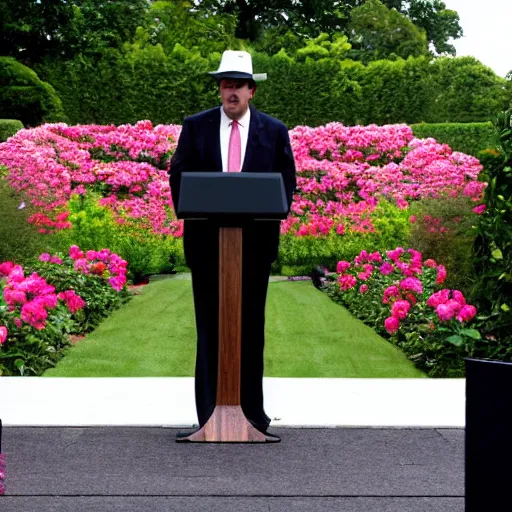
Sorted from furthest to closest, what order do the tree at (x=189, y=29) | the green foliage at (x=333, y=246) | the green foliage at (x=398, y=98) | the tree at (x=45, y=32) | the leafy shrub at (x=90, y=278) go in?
the tree at (x=189, y=29) → the tree at (x=45, y=32) → the green foliage at (x=398, y=98) → the green foliage at (x=333, y=246) → the leafy shrub at (x=90, y=278)

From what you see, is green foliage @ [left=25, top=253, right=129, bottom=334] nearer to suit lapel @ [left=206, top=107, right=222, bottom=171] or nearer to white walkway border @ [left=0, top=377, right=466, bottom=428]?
white walkway border @ [left=0, top=377, right=466, bottom=428]

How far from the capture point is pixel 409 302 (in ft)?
33.5

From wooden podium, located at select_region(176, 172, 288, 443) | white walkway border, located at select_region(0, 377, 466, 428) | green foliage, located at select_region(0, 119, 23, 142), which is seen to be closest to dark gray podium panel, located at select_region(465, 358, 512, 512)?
wooden podium, located at select_region(176, 172, 288, 443)

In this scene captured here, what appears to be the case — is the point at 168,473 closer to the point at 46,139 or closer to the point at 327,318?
the point at 327,318

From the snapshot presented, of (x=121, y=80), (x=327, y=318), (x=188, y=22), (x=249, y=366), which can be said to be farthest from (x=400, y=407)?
(x=188, y=22)

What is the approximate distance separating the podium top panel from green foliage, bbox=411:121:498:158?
1717 cm

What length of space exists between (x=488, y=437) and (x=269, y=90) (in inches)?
875

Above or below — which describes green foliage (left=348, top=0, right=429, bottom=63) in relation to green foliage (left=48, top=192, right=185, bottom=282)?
above

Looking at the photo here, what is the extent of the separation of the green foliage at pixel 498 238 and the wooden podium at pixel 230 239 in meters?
1.52

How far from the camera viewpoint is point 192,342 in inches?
399

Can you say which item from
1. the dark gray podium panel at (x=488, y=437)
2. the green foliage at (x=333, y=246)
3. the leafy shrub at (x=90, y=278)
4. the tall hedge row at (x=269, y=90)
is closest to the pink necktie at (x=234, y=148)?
the dark gray podium panel at (x=488, y=437)

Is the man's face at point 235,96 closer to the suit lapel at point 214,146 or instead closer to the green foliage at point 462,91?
the suit lapel at point 214,146

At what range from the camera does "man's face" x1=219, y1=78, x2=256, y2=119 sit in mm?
5930

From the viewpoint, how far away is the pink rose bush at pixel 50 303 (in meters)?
8.82
